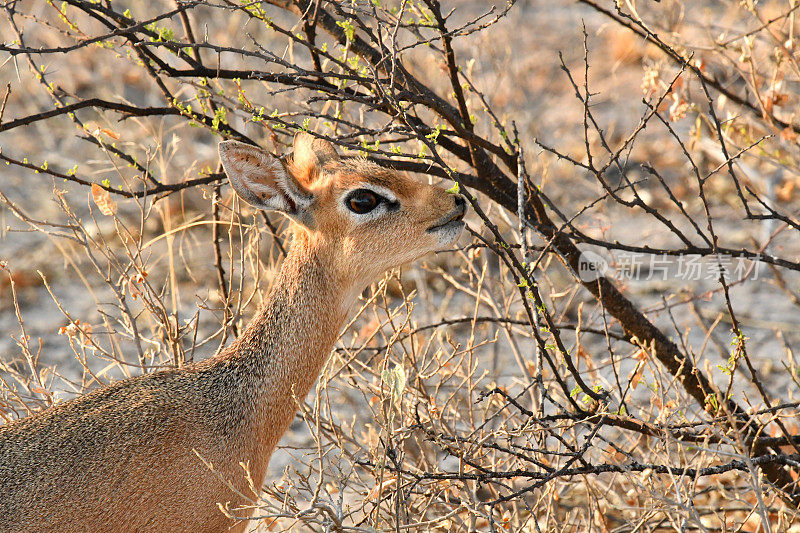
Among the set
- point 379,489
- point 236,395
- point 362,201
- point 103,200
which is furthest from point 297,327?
point 103,200

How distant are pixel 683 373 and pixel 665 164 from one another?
513 centimetres

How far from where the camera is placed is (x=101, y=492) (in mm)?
3221

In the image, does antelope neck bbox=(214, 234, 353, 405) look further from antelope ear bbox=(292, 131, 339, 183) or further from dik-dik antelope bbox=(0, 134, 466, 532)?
antelope ear bbox=(292, 131, 339, 183)

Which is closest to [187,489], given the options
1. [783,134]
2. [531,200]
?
[531,200]

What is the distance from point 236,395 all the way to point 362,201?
3.04 ft

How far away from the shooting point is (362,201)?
3.74 meters

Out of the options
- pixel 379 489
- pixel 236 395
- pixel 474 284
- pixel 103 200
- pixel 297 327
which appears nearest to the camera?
pixel 379 489

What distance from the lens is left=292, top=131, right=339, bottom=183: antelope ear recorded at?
3.90 meters

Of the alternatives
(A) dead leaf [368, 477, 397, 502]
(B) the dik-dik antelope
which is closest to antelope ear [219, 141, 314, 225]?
(B) the dik-dik antelope

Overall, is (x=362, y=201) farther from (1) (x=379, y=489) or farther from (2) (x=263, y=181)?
(1) (x=379, y=489)

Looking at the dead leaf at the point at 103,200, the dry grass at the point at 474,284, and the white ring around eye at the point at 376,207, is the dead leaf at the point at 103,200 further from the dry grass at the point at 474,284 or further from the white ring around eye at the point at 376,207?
the white ring around eye at the point at 376,207

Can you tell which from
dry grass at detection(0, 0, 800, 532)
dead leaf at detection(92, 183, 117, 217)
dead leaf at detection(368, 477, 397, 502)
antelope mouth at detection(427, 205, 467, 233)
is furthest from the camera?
dead leaf at detection(92, 183, 117, 217)

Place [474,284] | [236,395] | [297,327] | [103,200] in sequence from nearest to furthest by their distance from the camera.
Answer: [236,395]
[297,327]
[103,200]
[474,284]

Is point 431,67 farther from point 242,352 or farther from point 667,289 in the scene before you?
point 242,352
